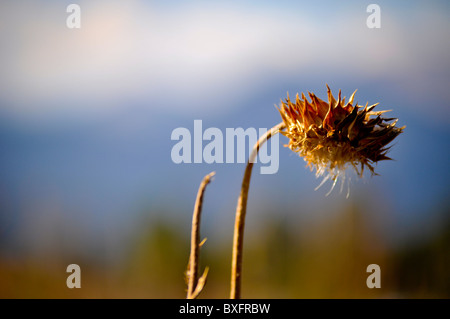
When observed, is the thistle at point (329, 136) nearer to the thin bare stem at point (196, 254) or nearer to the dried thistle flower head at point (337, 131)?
the dried thistle flower head at point (337, 131)

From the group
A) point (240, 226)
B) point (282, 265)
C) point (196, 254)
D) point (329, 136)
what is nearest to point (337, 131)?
point (329, 136)

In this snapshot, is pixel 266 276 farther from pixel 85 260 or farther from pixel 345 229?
pixel 85 260

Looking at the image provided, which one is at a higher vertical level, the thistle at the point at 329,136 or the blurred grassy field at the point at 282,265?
the thistle at the point at 329,136

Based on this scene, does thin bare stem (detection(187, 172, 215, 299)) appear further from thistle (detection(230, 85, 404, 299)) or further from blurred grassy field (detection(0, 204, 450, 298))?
blurred grassy field (detection(0, 204, 450, 298))

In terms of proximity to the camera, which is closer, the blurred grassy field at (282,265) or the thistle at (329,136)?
the thistle at (329,136)

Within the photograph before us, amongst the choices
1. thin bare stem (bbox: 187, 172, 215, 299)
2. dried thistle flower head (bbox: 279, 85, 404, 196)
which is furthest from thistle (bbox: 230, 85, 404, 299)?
thin bare stem (bbox: 187, 172, 215, 299)

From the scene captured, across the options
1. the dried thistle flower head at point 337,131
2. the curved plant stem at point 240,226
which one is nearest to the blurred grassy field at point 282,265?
the curved plant stem at point 240,226

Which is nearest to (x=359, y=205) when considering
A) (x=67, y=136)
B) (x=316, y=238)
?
(x=316, y=238)

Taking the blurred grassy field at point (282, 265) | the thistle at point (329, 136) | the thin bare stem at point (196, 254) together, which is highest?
the thistle at point (329, 136)
